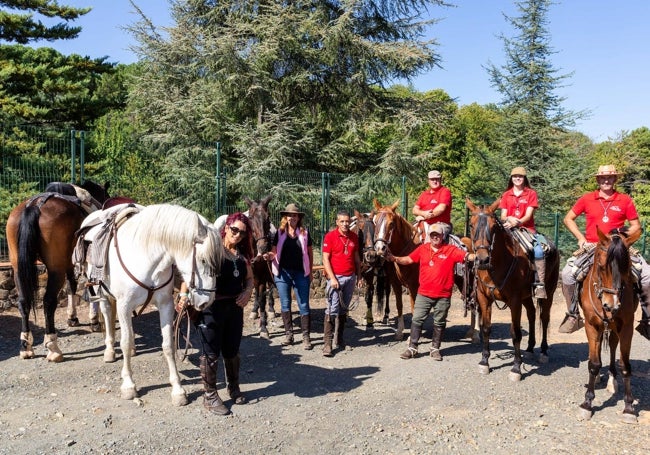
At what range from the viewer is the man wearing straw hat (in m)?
5.27

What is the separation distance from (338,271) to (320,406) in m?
2.19

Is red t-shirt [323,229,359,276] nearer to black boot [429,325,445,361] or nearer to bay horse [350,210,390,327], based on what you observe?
bay horse [350,210,390,327]

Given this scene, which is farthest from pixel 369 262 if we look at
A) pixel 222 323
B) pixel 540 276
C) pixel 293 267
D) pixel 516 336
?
pixel 222 323

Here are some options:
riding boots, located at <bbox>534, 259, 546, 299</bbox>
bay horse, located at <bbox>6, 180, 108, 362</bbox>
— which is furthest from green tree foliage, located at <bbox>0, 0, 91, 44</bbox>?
riding boots, located at <bbox>534, 259, 546, 299</bbox>

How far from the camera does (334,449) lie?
410 cm

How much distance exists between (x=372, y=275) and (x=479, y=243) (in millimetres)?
3203

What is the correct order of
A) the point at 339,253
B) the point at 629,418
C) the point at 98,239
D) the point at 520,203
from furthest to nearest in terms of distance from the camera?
the point at 339,253 → the point at 520,203 → the point at 98,239 → the point at 629,418

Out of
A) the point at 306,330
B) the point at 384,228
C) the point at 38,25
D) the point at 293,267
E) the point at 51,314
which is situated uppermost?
the point at 38,25

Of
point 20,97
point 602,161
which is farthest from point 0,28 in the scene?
point 602,161

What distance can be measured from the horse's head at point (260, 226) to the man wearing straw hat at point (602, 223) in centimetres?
376

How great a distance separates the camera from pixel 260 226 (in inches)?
261

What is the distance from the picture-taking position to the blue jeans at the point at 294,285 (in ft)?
22.5

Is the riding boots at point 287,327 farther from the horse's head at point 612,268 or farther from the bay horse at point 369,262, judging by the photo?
the horse's head at point 612,268

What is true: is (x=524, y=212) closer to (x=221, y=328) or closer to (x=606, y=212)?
(x=606, y=212)
